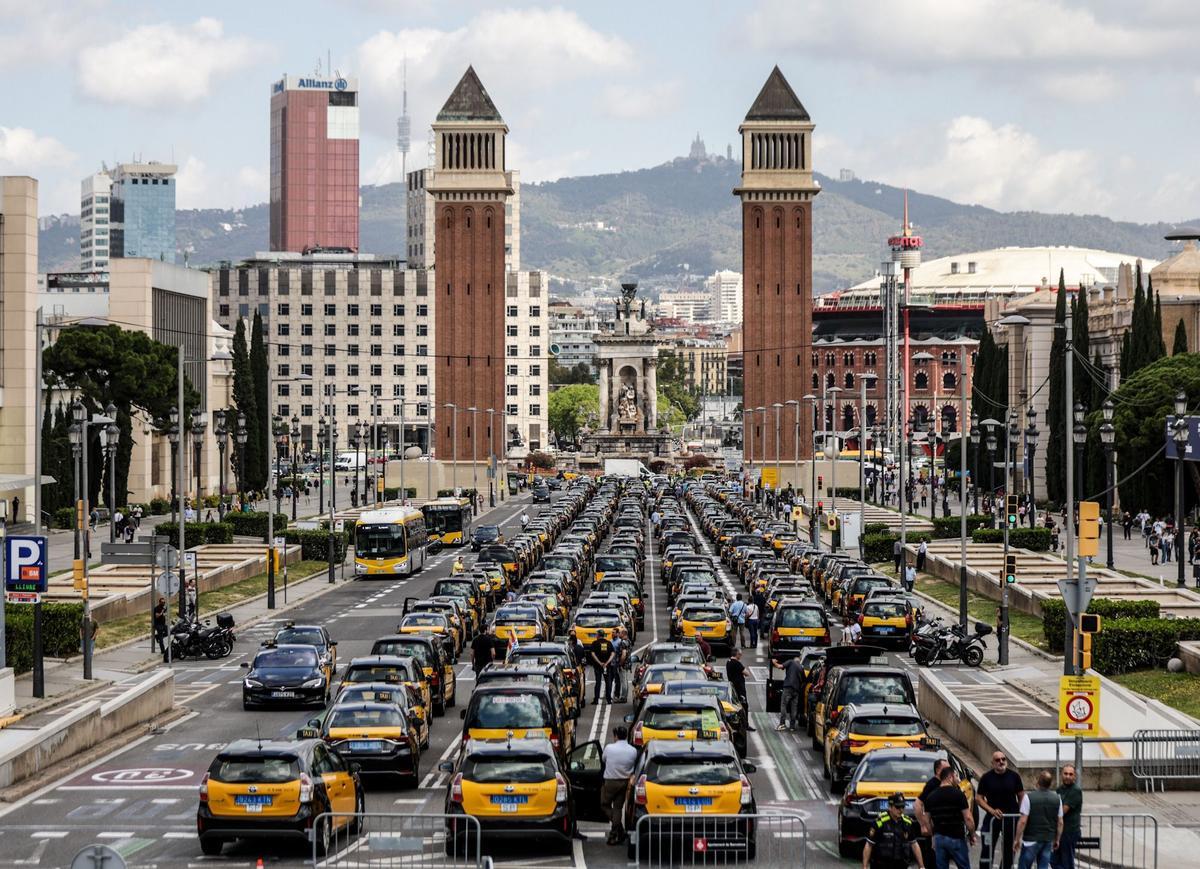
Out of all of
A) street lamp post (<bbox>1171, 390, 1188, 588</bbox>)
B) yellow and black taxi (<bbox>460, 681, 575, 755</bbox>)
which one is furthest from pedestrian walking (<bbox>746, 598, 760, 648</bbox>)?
yellow and black taxi (<bbox>460, 681, 575, 755</bbox>)

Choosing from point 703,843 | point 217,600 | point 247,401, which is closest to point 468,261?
point 247,401

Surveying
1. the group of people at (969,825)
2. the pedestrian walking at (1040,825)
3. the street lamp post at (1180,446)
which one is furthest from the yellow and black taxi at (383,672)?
the street lamp post at (1180,446)

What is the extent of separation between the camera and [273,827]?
21578 mm

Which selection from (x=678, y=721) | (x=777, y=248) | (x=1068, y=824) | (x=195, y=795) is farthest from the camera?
(x=777, y=248)

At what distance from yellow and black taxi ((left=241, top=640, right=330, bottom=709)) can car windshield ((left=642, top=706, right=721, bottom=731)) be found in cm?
1053

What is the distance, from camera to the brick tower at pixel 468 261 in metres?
153

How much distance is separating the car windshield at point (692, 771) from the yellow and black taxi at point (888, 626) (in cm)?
2327

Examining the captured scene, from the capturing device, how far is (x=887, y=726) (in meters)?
25.2

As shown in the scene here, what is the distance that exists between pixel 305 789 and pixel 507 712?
527cm

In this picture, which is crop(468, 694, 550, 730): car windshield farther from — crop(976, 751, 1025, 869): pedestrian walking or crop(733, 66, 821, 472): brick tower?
crop(733, 66, 821, 472): brick tower

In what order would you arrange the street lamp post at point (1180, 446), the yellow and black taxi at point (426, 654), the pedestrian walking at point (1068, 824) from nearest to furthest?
the pedestrian walking at point (1068, 824)
the yellow and black taxi at point (426, 654)
the street lamp post at point (1180, 446)

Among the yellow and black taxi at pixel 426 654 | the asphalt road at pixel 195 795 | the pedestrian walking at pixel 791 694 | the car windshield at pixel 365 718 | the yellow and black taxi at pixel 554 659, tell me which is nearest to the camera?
the asphalt road at pixel 195 795

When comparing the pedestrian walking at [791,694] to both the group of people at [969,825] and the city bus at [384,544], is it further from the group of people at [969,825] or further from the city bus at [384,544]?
the city bus at [384,544]

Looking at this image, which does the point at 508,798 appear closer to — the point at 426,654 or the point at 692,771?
the point at 692,771
